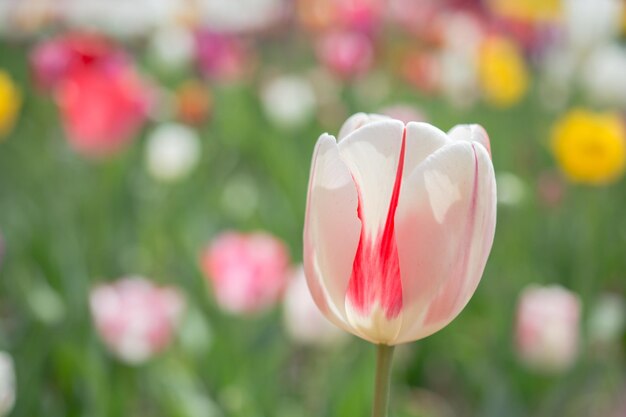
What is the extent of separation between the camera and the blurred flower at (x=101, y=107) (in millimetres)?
1333

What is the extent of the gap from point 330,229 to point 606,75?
172 centimetres

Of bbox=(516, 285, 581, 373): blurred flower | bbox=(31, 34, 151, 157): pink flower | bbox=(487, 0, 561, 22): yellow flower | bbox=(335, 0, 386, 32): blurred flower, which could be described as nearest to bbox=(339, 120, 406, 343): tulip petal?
bbox=(516, 285, 581, 373): blurred flower

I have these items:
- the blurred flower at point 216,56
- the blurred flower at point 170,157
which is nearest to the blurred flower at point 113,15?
the blurred flower at point 216,56

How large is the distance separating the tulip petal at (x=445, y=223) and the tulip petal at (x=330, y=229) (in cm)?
2

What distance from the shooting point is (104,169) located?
1541mm

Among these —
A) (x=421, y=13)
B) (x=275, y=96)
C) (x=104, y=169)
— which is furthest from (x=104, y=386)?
(x=421, y=13)

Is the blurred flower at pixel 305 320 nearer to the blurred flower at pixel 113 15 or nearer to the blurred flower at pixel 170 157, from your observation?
the blurred flower at pixel 170 157

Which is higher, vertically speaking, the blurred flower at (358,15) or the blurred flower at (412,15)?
the blurred flower at (358,15)

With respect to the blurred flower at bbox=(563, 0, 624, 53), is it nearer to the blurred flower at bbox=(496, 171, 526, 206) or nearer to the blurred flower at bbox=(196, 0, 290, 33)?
the blurred flower at bbox=(496, 171, 526, 206)

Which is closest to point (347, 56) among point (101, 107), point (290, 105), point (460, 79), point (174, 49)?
point (290, 105)

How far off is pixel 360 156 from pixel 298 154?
5.59 feet

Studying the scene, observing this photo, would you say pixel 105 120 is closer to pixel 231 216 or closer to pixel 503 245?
pixel 231 216

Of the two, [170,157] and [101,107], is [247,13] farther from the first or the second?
[101,107]

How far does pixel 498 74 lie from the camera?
218 centimetres
